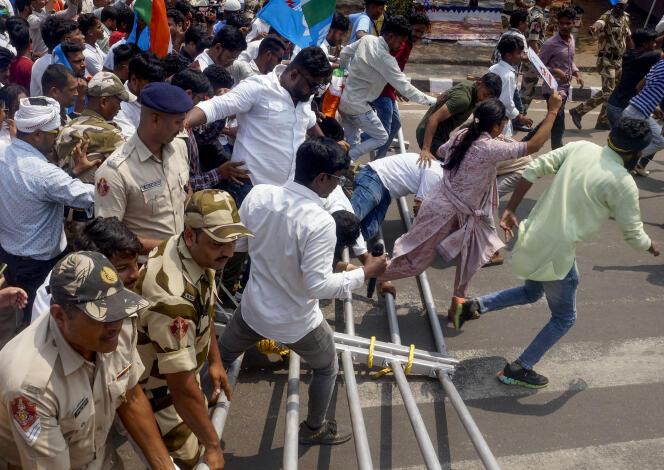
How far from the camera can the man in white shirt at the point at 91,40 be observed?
6.50 metres

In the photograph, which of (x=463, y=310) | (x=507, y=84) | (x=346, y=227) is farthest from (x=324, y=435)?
(x=507, y=84)

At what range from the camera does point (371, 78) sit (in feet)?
21.4

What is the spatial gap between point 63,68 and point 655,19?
45.4 feet

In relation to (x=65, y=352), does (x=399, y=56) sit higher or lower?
lower

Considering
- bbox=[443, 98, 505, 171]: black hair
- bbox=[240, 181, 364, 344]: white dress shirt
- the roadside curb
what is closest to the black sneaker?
bbox=[240, 181, 364, 344]: white dress shirt

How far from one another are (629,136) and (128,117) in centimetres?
319

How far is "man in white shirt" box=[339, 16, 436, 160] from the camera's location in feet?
21.0

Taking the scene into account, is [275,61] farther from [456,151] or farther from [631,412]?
[631,412]

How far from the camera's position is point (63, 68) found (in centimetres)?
446

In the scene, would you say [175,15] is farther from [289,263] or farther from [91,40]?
[289,263]

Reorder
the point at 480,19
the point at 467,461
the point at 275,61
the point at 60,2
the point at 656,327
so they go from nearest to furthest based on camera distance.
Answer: the point at 467,461 < the point at 656,327 < the point at 275,61 < the point at 60,2 < the point at 480,19

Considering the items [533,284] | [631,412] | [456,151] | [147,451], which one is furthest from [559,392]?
[147,451]

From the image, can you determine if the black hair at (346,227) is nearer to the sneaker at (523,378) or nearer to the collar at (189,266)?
the sneaker at (523,378)

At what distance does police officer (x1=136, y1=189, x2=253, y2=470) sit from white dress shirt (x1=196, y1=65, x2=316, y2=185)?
1.89 metres
